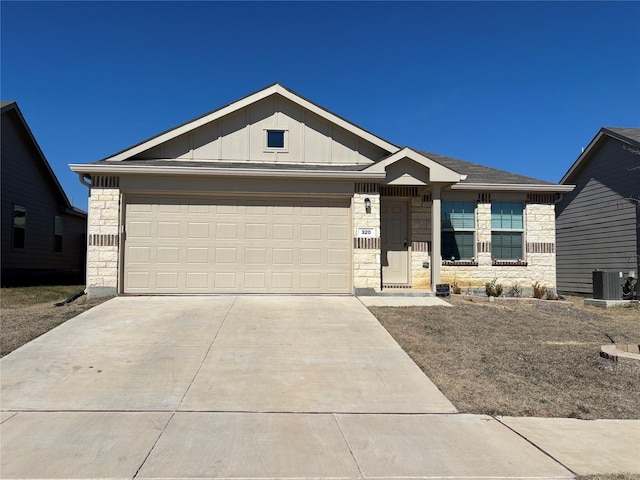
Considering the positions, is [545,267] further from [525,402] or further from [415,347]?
[525,402]

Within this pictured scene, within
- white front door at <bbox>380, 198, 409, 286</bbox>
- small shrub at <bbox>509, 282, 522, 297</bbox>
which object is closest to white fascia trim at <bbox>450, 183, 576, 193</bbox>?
white front door at <bbox>380, 198, 409, 286</bbox>

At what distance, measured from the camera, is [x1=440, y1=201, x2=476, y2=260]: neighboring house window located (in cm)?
1458

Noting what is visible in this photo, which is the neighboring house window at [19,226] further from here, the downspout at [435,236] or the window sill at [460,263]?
the window sill at [460,263]

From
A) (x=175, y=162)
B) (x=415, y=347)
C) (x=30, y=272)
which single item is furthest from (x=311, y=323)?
(x=30, y=272)

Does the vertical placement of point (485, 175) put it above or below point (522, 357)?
above

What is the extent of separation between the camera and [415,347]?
328 inches

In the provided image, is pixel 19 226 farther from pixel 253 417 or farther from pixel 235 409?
pixel 253 417

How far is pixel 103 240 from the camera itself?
12.0 meters

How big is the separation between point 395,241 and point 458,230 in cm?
195

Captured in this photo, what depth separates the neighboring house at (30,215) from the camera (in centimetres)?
1809

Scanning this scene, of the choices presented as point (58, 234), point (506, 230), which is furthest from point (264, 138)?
point (58, 234)

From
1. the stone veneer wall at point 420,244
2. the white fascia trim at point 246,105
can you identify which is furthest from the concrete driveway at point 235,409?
the white fascia trim at point 246,105

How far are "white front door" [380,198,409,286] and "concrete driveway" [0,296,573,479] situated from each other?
4.55 metres

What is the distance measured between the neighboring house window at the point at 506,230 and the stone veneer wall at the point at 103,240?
33.7 ft
